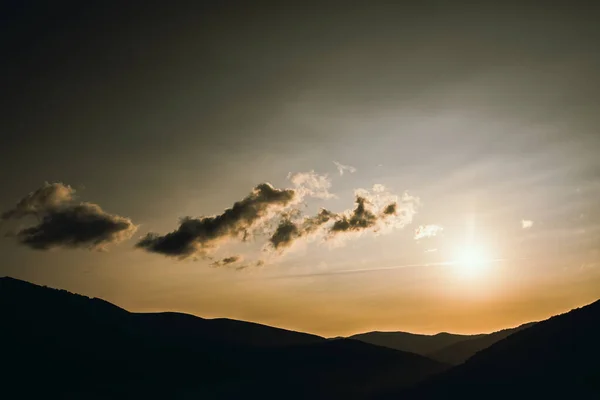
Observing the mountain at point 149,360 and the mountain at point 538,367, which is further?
the mountain at point 149,360

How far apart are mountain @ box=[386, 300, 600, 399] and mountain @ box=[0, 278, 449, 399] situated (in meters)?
25.4

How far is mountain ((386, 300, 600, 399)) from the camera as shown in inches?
4013

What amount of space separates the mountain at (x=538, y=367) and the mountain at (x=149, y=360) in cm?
2540

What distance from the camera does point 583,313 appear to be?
125938 mm

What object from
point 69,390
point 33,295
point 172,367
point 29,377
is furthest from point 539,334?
point 33,295

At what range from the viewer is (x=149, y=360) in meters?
144

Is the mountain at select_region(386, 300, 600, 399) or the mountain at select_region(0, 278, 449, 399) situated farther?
the mountain at select_region(0, 278, 449, 399)

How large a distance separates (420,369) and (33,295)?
124 metres

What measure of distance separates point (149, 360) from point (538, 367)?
97916 millimetres

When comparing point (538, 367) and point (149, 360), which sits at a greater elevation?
point (149, 360)

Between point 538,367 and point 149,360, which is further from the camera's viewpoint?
point 149,360

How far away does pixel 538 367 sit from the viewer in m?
111

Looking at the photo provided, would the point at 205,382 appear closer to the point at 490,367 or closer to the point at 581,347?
the point at 490,367

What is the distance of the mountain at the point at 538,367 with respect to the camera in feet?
334
